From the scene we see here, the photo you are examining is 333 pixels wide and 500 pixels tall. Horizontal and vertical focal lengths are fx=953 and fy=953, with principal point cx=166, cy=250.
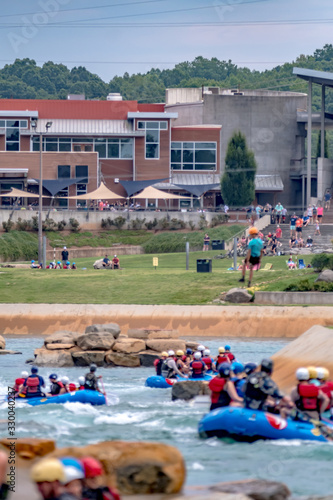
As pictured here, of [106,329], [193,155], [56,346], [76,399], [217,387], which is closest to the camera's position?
[217,387]

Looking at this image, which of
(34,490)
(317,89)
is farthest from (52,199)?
(317,89)

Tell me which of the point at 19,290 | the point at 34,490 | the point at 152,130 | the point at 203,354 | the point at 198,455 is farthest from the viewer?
the point at 152,130

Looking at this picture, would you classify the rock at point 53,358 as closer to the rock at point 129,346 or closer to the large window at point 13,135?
the rock at point 129,346

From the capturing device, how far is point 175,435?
20.9 metres

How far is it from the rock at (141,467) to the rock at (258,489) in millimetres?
723

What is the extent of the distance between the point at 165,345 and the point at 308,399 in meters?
13.7

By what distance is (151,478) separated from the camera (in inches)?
621

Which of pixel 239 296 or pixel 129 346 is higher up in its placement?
pixel 239 296

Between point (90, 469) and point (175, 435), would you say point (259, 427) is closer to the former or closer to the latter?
point (175, 435)

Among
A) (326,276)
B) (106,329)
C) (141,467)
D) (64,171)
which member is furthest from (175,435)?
(64,171)

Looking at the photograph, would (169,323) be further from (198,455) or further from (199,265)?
(198,455)

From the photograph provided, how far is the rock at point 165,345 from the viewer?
34.0 meters

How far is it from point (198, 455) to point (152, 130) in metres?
77.5

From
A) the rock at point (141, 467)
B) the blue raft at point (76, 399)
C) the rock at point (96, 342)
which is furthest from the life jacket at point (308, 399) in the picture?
the rock at point (96, 342)
